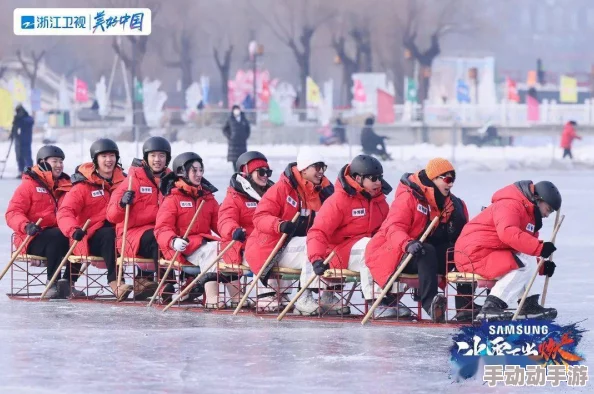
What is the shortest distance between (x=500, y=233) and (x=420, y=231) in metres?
0.69

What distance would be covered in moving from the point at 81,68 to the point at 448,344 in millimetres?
91193

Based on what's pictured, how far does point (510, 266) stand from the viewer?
10477 millimetres

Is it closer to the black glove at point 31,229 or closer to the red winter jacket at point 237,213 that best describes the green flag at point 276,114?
the black glove at point 31,229

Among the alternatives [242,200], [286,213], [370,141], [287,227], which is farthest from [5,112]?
[287,227]

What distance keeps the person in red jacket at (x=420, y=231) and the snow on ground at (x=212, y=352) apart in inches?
13.5

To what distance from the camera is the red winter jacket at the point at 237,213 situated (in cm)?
1174

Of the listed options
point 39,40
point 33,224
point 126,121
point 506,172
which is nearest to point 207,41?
point 39,40

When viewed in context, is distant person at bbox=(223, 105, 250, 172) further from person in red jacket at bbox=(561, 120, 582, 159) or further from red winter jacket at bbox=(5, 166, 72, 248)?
red winter jacket at bbox=(5, 166, 72, 248)

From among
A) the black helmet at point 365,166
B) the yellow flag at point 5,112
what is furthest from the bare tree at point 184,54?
the black helmet at point 365,166

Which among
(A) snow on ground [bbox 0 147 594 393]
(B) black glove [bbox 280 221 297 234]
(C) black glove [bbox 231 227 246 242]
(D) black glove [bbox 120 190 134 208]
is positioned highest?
(D) black glove [bbox 120 190 134 208]

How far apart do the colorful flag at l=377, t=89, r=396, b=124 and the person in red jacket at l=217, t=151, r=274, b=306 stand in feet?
118

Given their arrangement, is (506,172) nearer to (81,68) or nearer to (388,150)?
(388,150)

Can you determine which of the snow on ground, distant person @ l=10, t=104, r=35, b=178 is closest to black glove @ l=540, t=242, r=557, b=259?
the snow on ground

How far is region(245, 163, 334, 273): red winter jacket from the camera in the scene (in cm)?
1142
